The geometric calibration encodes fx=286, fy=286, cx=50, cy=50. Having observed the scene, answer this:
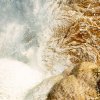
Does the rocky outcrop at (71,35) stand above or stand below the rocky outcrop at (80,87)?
above

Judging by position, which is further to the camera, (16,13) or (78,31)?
(16,13)

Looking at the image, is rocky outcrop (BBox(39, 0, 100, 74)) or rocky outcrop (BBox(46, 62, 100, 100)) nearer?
rocky outcrop (BBox(46, 62, 100, 100))

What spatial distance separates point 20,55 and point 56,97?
12.8 ft

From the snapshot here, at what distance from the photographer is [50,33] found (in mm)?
10852

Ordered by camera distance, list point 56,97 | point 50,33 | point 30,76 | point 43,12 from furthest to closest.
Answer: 1. point 43,12
2. point 50,33
3. point 30,76
4. point 56,97

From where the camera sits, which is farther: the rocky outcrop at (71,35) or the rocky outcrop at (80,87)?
the rocky outcrop at (71,35)

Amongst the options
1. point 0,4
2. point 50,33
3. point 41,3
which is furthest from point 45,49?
point 0,4

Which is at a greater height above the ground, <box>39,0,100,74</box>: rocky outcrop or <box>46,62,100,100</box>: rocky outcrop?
<box>39,0,100,74</box>: rocky outcrop

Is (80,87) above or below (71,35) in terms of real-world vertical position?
below

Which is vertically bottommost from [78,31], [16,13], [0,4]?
[78,31]

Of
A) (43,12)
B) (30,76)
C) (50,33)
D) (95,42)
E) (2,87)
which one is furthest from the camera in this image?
(43,12)

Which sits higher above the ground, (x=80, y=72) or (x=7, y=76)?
(x=7, y=76)

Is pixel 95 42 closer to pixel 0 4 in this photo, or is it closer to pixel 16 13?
pixel 16 13

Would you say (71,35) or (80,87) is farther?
(71,35)
